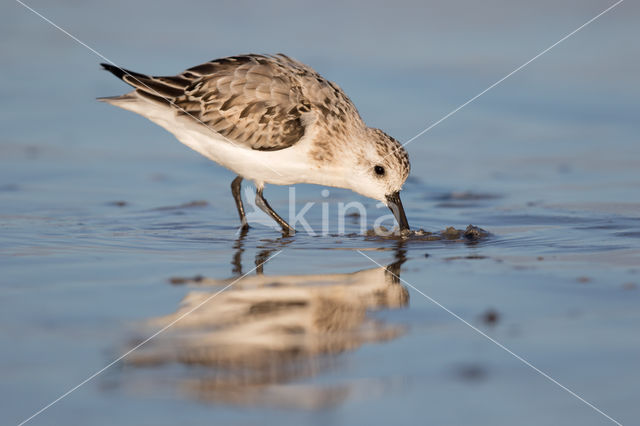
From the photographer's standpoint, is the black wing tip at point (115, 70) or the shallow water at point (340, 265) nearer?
the shallow water at point (340, 265)

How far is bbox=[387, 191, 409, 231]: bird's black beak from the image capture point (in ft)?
23.0

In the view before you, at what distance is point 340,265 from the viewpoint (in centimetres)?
582

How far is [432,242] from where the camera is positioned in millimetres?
6621

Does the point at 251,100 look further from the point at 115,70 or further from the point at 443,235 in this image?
the point at 443,235

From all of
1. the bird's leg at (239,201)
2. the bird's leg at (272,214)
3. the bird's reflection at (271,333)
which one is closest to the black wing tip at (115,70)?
the bird's leg at (239,201)

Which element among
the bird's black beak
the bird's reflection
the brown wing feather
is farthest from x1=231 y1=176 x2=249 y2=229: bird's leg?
the bird's reflection

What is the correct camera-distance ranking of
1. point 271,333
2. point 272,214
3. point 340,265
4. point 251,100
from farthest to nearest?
1. point 272,214
2. point 251,100
3. point 340,265
4. point 271,333

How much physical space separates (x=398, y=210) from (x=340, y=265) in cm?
155

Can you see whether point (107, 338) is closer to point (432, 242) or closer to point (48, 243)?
point (48, 243)

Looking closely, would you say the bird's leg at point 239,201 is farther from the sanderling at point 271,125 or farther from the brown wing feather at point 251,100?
the brown wing feather at point 251,100

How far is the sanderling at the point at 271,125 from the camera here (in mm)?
7211

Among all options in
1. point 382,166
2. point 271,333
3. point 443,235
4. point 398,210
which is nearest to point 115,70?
point 382,166

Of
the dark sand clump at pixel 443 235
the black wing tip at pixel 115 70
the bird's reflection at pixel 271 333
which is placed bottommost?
the bird's reflection at pixel 271 333

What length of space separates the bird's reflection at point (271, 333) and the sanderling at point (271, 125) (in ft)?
6.01
